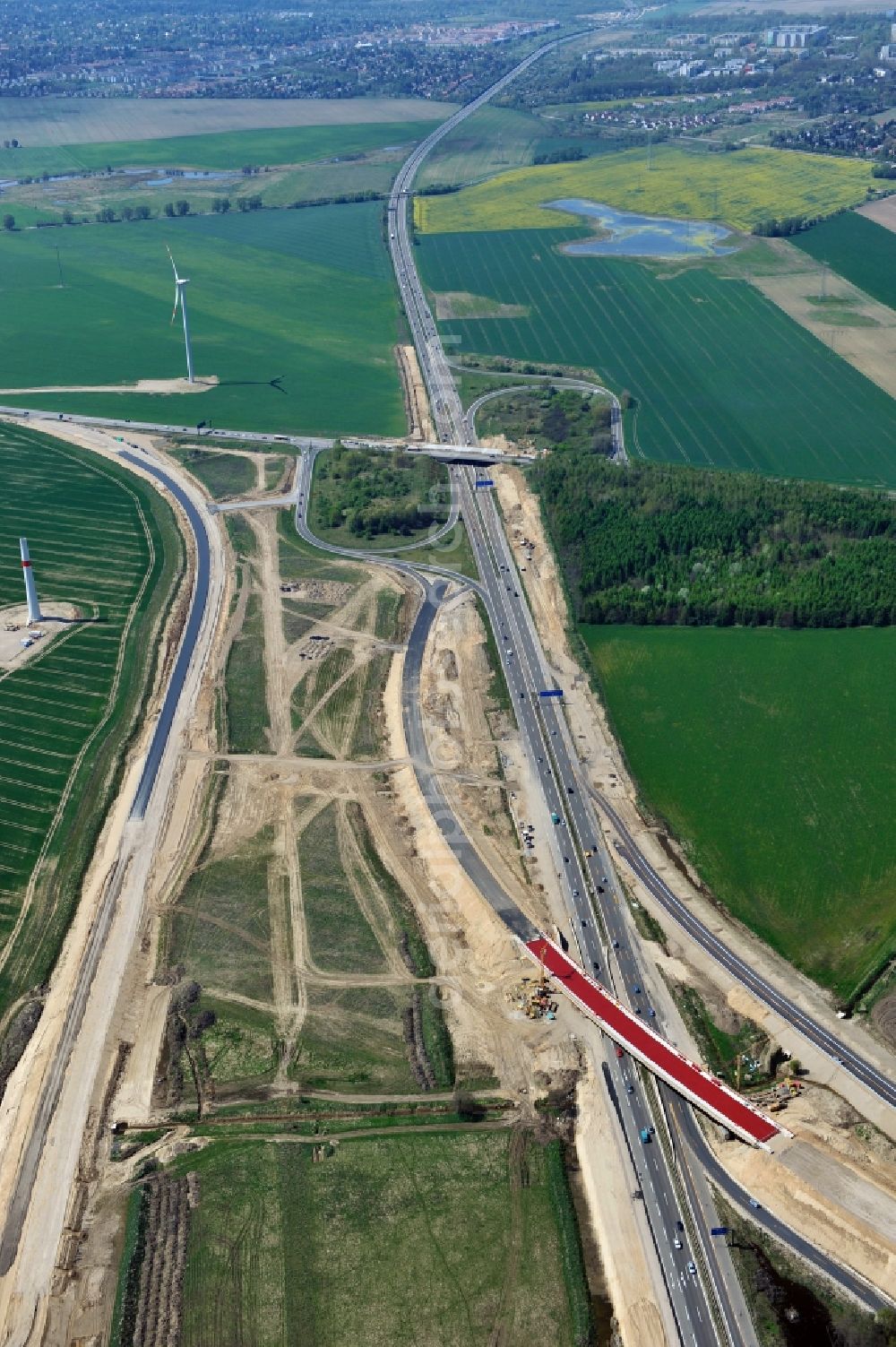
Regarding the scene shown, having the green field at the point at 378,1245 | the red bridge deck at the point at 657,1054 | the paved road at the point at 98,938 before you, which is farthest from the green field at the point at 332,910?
the green field at the point at 378,1245

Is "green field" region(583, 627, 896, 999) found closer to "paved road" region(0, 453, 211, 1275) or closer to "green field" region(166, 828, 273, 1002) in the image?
"green field" region(166, 828, 273, 1002)

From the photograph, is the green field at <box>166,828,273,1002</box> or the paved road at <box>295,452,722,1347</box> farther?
the green field at <box>166,828,273,1002</box>

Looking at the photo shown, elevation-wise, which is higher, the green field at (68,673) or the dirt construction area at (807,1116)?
the dirt construction area at (807,1116)

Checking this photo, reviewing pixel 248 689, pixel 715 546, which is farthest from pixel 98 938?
pixel 715 546

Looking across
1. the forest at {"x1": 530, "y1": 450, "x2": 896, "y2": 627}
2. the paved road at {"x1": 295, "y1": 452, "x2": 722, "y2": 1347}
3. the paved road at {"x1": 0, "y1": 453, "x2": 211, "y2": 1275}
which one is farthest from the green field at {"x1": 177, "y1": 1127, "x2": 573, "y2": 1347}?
the forest at {"x1": 530, "y1": 450, "x2": 896, "y2": 627}

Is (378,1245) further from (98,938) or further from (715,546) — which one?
(715,546)

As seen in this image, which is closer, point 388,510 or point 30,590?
point 30,590

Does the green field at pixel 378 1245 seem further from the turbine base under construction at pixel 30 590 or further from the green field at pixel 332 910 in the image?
the turbine base under construction at pixel 30 590
